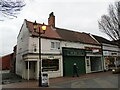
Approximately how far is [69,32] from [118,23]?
7.70 metres

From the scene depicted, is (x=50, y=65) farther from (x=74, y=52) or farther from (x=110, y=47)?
(x=110, y=47)

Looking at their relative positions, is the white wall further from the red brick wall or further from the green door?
the red brick wall

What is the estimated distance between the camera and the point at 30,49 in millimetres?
15188

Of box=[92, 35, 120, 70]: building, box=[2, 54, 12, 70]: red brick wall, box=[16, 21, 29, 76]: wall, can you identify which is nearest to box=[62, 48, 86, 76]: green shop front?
box=[16, 21, 29, 76]: wall

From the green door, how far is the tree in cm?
628

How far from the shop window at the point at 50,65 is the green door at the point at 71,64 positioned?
1.15 meters

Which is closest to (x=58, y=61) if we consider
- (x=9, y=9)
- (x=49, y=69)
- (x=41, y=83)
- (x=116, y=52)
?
(x=49, y=69)

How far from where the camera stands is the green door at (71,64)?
56.7 feet

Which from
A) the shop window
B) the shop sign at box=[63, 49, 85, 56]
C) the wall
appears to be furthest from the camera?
the shop sign at box=[63, 49, 85, 56]

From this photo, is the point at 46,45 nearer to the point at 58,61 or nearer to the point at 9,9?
the point at 58,61

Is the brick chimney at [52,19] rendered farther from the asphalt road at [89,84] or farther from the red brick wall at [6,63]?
the red brick wall at [6,63]

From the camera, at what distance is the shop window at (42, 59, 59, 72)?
622 inches

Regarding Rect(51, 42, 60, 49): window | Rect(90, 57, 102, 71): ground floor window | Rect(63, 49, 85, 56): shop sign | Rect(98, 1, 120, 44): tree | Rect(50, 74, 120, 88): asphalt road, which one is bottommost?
Rect(50, 74, 120, 88): asphalt road

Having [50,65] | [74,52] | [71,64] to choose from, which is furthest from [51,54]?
[74,52]
